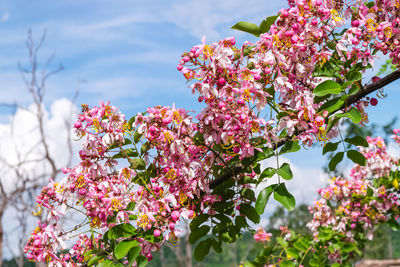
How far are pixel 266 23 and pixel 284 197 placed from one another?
30.4 inches

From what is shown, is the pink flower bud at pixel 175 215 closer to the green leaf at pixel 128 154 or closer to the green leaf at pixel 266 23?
the green leaf at pixel 128 154

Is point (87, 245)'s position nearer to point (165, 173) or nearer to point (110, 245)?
point (110, 245)

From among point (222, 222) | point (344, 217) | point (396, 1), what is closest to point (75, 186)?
point (222, 222)

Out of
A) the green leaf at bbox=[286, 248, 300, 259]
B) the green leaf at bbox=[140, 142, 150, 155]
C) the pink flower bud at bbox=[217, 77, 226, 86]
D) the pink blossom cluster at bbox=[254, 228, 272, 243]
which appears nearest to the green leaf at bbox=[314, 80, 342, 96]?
the pink flower bud at bbox=[217, 77, 226, 86]

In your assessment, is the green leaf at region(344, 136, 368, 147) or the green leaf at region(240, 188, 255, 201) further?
the green leaf at region(240, 188, 255, 201)

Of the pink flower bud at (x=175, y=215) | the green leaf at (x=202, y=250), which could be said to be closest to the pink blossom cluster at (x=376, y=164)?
the green leaf at (x=202, y=250)

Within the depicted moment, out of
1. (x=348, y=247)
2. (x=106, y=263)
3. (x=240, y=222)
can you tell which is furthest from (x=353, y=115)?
(x=348, y=247)

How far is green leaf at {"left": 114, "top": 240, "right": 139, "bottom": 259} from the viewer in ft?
6.07

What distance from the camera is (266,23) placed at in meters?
1.97

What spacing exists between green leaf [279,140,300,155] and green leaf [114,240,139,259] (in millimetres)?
741

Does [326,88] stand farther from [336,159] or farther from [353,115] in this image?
[336,159]

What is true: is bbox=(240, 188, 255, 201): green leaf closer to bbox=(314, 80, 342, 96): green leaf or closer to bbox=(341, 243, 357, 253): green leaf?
bbox=(314, 80, 342, 96): green leaf

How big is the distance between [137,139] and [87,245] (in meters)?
0.65

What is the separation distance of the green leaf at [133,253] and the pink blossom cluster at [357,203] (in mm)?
2819
